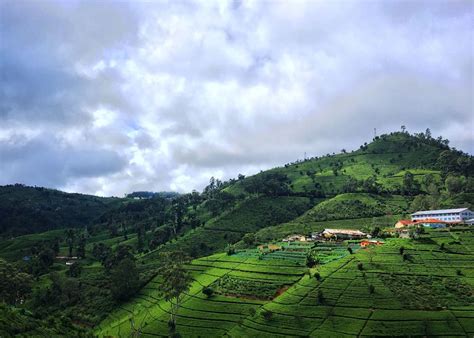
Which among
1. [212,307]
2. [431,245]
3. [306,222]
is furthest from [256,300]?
[306,222]

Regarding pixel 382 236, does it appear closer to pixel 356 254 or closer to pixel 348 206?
pixel 356 254

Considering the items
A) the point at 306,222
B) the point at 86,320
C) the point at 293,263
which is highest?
the point at 306,222

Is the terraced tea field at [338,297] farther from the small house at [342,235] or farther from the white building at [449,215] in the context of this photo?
the white building at [449,215]

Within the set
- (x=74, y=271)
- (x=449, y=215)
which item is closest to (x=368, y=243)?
(x=449, y=215)

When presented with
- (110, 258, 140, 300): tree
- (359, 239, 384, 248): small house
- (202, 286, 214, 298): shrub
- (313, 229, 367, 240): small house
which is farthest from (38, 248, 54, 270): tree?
(359, 239, 384, 248): small house

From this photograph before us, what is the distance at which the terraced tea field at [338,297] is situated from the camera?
79562 millimetres

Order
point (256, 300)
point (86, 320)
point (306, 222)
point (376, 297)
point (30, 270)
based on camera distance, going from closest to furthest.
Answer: point (376, 297) → point (256, 300) → point (86, 320) → point (30, 270) → point (306, 222)

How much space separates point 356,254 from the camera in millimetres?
105438

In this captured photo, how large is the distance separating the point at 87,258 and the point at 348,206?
384 ft

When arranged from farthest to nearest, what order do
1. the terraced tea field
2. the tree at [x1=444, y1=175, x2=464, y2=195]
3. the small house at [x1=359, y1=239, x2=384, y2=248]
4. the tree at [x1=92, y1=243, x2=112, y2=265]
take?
1. the tree at [x1=444, y1=175, x2=464, y2=195]
2. the tree at [x1=92, y1=243, x2=112, y2=265]
3. the small house at [x1=359, y1=239, x2=384, y2=248]
4. the terraced tea field

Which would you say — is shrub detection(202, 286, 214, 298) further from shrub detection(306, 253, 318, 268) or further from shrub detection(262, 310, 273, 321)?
shrub detection(306, 253, 318, 268)

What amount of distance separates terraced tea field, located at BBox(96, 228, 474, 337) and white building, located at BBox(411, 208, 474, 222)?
2501 centimetres

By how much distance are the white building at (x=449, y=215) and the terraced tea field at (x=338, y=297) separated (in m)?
25.0

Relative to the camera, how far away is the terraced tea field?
261 feet
